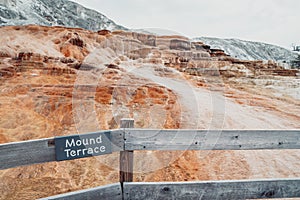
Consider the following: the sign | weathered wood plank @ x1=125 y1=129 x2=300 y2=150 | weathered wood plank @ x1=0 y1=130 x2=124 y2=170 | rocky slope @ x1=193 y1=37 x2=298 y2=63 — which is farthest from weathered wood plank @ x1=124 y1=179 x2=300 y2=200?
rocky slope @ x1=193 y1=37 x2=298 y2=63

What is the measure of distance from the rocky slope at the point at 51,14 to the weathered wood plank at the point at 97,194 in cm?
3796

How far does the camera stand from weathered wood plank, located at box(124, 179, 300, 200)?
2596 mm

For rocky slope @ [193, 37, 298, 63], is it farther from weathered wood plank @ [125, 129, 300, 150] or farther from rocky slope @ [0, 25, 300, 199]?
weathered wood plank @ [125, 129, 300, 150]

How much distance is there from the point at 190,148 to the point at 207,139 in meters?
0.22

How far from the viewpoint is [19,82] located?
11.0 meters

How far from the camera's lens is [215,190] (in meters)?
2.69

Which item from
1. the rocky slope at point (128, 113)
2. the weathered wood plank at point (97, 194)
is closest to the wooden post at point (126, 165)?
the weathered wood plank at point (97, 194)

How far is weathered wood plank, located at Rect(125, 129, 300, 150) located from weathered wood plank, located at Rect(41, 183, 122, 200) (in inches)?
18.1

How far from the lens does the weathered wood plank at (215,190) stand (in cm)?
260

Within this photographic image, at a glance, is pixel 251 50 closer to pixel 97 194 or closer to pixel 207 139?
pixel 207 139

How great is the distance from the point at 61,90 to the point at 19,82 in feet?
7.84

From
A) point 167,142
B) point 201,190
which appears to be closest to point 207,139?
point 167,142

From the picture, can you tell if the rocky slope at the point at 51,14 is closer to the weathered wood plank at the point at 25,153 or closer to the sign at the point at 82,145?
the weathered wood plank at the point at 25,153

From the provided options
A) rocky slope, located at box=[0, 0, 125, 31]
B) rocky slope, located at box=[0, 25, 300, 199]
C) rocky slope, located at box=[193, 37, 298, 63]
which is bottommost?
rocky slope, located at box=[0, 25, 300, 199]
